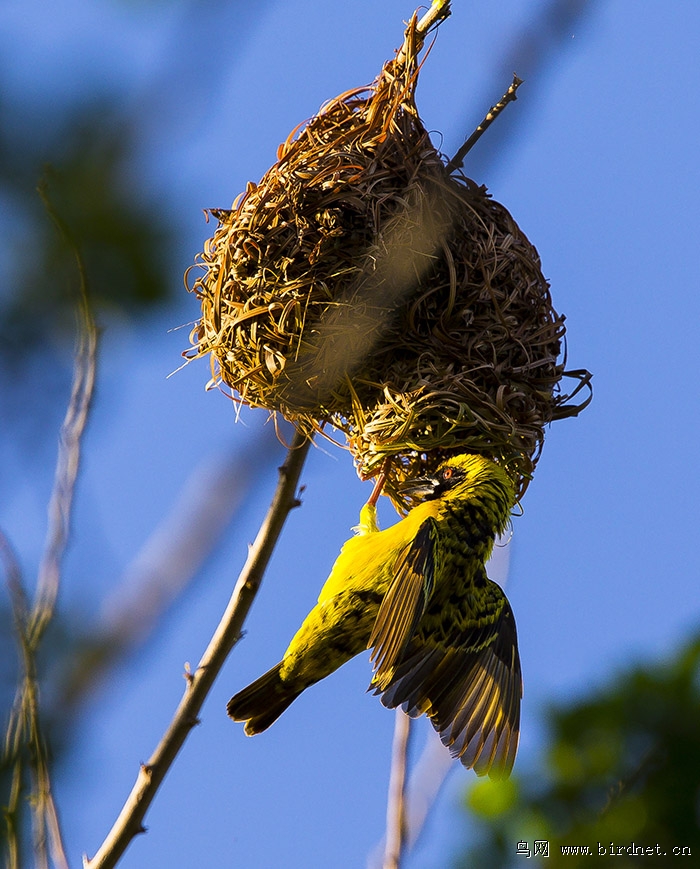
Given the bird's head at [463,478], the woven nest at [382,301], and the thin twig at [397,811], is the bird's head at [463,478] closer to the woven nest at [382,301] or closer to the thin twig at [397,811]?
the woven nest at [382,301]

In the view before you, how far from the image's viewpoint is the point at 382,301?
3096 mm

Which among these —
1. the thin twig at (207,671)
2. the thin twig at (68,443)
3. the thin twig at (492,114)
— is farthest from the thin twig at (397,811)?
the thin twig at (492,114)

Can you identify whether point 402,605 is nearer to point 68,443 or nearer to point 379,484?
point 379,484

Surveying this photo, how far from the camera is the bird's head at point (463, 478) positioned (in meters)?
3.20

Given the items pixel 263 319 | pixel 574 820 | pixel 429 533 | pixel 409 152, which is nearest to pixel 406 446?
pixel 429 533

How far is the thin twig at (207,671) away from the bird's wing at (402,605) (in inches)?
15.7

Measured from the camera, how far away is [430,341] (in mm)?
3207

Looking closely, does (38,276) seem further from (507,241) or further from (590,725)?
(590,725)

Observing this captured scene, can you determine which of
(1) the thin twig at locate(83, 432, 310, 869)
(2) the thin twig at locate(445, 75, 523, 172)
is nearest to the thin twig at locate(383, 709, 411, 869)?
(1) the thin twig at locate(83, 432, 310, 869)

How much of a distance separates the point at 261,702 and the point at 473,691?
683 millimetres

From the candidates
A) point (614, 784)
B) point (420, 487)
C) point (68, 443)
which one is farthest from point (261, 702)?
point (68, 443)

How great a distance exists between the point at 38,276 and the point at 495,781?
7.14 ft

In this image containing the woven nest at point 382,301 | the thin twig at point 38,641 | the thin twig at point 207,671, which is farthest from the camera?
the woven nest at point 382,301

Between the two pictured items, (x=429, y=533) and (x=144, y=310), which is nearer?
(x=144, y=310)
